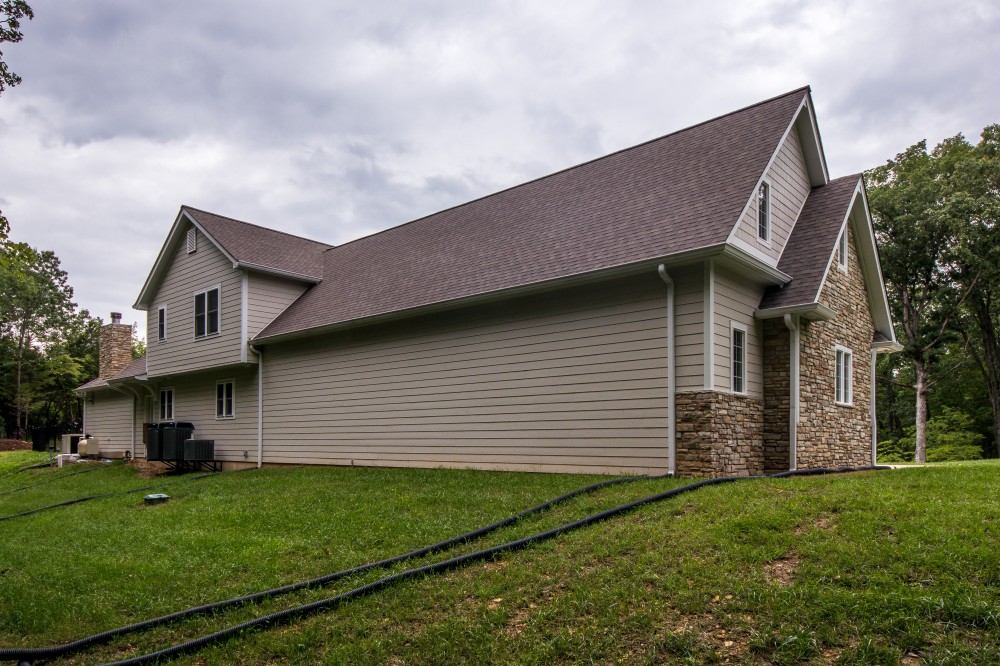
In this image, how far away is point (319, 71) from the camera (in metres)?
13.9

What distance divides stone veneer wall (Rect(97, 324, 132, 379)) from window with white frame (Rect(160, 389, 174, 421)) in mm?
4945

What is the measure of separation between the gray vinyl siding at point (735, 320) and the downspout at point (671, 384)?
0.61 metres

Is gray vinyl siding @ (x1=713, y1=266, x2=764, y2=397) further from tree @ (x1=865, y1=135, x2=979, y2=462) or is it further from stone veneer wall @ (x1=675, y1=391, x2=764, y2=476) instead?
tree @ (x1=865, y1=135, x2=979, y2=462)

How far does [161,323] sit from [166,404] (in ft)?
9.08

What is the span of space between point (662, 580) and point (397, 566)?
2432mm

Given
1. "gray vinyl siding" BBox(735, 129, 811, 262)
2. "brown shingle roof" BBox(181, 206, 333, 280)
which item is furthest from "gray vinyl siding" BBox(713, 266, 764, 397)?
"brown shingle roof" BBox(181, 206, 333, 280)

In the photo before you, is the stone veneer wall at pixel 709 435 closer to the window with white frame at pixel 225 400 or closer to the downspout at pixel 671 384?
the downspout at pixel 671 384

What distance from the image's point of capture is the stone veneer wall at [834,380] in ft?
37.8

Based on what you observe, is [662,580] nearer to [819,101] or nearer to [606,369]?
[606,369]

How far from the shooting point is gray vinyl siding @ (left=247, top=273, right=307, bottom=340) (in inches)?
673

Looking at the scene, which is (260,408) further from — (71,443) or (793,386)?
(71,443)

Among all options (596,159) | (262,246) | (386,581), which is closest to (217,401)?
(262,246)

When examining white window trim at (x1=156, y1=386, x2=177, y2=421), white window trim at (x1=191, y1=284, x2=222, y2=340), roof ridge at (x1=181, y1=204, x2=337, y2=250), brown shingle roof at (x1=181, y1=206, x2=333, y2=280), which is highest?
roof ridge at (x1=181, y1=204, x2=337, y2=250)

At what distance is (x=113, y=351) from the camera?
25.1 meters
